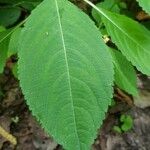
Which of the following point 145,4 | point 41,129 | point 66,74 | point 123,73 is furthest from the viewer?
point 41,129

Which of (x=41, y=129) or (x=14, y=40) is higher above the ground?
(x=14, y=40)

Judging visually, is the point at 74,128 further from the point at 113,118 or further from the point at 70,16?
the point at 113,118

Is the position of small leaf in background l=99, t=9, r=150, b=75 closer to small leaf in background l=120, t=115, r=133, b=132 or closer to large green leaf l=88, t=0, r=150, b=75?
large green leaf l=88, t=0, r=150, b=75

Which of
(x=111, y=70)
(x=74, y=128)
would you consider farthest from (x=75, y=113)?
(x=111, y=70)

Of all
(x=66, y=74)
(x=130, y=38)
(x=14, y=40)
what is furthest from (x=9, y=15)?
(x=66, y=74)

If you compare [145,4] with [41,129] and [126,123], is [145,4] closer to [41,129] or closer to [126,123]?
[126,123]

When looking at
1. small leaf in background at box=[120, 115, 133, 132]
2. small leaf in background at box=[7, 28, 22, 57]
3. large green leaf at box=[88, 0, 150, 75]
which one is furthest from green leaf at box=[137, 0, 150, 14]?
small leaf in background at box=[120, 115, 133, 132]
